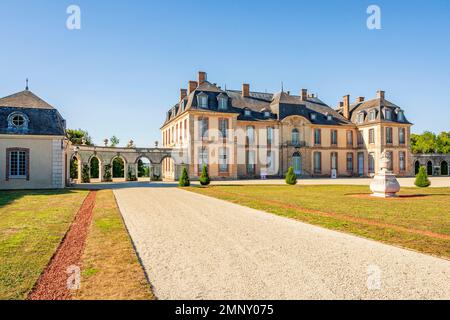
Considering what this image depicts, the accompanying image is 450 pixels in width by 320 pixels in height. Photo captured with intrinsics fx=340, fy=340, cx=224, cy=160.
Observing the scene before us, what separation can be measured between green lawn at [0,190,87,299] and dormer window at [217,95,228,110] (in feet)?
78.4

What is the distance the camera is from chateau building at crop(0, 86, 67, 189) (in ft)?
68.4

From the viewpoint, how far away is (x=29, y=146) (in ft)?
69.7

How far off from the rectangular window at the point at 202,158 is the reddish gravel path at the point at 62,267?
25.0 meters

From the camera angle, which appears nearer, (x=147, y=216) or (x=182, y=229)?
(x=182, y=229)

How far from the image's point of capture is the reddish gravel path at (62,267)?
4.07m

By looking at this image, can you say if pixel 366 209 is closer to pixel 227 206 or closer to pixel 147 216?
pixel 227 206

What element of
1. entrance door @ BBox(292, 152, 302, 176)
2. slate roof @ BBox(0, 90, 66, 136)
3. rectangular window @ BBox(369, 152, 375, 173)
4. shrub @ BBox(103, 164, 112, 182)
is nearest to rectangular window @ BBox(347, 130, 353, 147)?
rectangular window @ BBox(369, 152, 375, 173)

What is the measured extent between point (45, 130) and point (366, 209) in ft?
63.9

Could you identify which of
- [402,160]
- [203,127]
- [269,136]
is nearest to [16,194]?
[203,127]

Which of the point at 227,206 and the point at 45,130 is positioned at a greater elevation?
the point at 45,130

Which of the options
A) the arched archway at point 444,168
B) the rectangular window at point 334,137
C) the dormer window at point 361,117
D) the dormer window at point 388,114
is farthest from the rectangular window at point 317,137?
the arched archway at point 444,168
